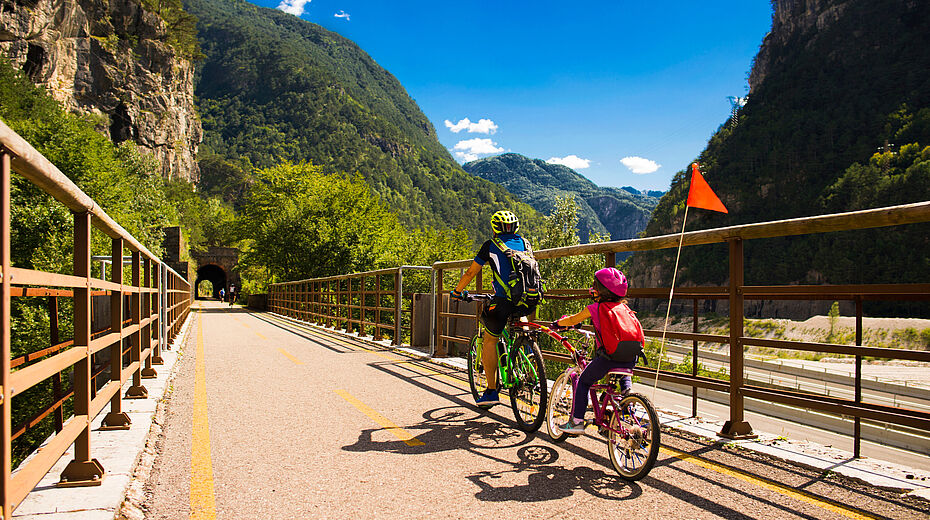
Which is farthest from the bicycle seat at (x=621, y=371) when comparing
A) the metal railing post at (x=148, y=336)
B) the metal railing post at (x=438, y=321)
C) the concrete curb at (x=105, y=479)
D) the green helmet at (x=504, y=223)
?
the metal railing post at (x=438, y=321)

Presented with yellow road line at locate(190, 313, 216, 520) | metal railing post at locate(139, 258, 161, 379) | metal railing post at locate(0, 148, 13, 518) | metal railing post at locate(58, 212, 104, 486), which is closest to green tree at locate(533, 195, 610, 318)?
metal railing post at locate(139, 258, 161, 379)

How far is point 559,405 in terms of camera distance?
4848 millimetres

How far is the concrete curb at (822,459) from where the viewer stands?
3.69 m

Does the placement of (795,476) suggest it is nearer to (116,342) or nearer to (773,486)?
(773,486)

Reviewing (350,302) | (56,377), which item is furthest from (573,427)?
(350,302)

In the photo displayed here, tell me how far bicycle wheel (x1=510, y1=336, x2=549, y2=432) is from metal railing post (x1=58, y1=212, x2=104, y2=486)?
331 centimetres

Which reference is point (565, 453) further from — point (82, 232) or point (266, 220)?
point (266, 220)

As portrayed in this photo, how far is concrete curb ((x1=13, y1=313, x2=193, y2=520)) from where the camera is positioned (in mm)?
3088

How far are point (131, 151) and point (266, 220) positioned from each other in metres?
36.2

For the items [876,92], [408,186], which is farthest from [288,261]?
[408,186]

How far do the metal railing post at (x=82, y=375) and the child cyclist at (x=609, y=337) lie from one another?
330cm

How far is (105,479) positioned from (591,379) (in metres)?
3.34

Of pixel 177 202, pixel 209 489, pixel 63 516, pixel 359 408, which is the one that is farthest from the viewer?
pixel 177 202

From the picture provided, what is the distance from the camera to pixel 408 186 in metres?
199
